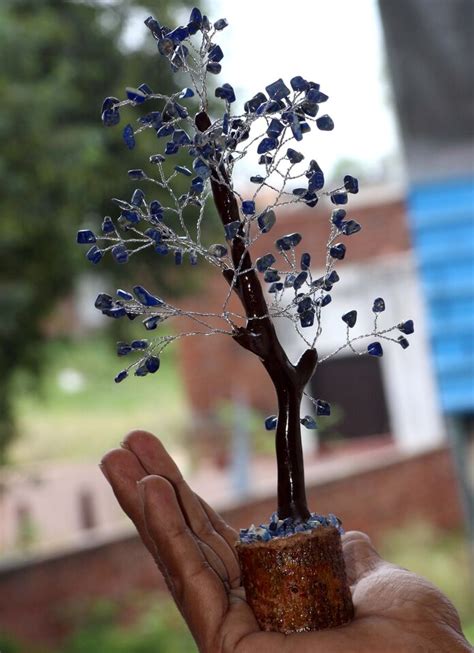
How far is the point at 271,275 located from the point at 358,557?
0.19m

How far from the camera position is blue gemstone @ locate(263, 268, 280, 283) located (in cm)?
52

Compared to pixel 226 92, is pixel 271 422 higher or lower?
lower

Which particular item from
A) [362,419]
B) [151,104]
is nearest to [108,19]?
[151,104]

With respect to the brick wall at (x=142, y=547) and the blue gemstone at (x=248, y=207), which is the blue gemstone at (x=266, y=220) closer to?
the blue gemstone at (x=248, y=207)

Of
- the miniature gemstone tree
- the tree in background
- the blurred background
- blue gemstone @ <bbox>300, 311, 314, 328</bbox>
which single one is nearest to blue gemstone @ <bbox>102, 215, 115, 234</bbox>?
the miniature gemstone tree

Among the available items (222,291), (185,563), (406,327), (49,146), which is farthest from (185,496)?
(222,291)

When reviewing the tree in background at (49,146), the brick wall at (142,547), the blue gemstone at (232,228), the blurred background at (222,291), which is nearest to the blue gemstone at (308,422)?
the blue gemstone at (232,228)

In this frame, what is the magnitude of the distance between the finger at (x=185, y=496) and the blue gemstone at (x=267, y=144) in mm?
178

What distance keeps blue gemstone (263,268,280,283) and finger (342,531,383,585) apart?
17 centimetres

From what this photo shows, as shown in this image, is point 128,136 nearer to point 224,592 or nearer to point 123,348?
point 123,348

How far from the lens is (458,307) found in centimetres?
310

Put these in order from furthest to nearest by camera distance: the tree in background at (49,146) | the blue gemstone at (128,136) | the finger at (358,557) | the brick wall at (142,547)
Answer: the brick wall at (142,547), the tree in background at (49,146), the finger at (358,557), the blue gemstone at (128,136)

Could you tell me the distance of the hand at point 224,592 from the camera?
1.69ft

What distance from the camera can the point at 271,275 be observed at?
52 cm
